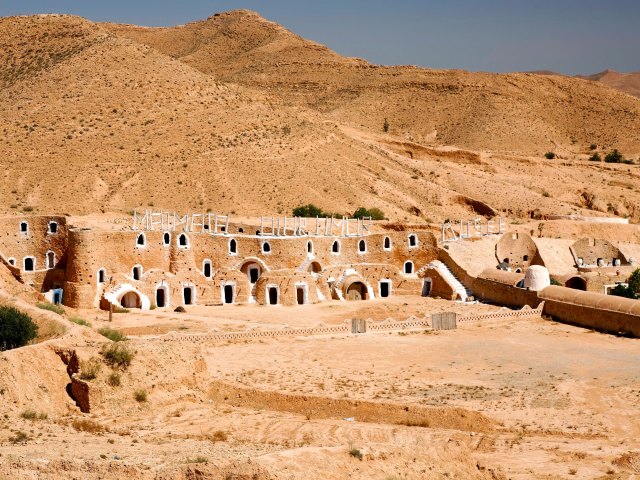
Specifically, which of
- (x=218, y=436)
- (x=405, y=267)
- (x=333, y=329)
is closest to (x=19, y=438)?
(x=218, y=436)

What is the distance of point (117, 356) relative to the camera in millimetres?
24734

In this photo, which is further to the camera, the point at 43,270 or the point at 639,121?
Answer: the point at 639,121

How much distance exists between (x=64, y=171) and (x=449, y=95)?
183 ft

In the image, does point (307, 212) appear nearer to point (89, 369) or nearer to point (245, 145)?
point (245, 145)

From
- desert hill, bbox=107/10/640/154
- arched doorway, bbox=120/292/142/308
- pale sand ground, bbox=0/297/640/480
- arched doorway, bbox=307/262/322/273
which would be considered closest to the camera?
pale sand ground, bbox=0/297/640/480

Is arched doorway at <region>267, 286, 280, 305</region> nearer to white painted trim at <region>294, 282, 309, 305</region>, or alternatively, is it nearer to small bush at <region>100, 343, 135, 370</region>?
A: white painted trim at <region>294, 282, 309, 305</region>

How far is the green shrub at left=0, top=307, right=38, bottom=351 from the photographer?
26.1 m

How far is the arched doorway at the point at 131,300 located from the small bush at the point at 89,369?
18.5 meters

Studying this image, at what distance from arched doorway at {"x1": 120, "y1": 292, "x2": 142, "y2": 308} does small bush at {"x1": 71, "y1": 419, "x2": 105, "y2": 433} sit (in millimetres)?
20579

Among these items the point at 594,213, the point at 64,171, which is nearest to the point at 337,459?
the point at 64,171

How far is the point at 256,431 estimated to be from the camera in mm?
23453

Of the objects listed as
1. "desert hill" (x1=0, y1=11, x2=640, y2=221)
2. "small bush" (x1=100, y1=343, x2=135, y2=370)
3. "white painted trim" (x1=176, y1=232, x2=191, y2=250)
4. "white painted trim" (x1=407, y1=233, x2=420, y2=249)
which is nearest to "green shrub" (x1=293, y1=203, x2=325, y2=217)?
"desert hill" (x1=0, y1=11, x2=640, y2=221)

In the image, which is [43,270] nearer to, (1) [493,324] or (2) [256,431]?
(1) [493,324]

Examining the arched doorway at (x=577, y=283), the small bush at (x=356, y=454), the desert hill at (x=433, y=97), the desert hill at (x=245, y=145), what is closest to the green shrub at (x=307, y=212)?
the desert hill at (x=245, y=145)
